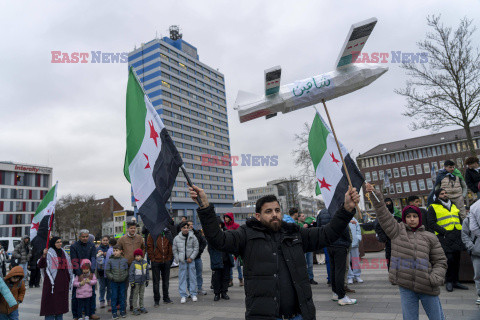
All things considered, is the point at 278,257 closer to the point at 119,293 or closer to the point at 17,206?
the point at 119,293

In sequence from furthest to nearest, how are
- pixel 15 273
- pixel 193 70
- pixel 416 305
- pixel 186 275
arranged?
pixel 193 70 → pixel 186 275 → pixel 15 273 → pixel 416 305

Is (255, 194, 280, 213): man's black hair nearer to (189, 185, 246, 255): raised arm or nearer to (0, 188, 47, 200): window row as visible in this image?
(189, 185, 246, 255): raised arm

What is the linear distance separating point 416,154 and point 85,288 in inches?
3685

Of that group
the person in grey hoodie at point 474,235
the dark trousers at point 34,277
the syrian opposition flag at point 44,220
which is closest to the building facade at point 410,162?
the dark trousers at point 34,277

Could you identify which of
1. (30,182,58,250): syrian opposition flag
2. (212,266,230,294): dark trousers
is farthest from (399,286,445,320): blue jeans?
(30,182,58,250): syrian opposition flag

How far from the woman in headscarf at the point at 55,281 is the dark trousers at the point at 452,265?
7.66 metres

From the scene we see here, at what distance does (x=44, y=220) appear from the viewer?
29.0ft

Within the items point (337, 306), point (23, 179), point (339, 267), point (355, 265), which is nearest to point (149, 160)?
point (339, 267)

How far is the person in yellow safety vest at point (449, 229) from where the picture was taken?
6.97m

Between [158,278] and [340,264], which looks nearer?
[340,264]

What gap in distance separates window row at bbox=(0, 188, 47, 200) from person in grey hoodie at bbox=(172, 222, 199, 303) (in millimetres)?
73359

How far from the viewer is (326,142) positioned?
338 inches

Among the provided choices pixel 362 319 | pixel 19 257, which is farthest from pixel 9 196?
pixel 362 319

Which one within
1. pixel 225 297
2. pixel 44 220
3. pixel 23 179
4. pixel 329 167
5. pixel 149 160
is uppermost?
pixel 23 179
